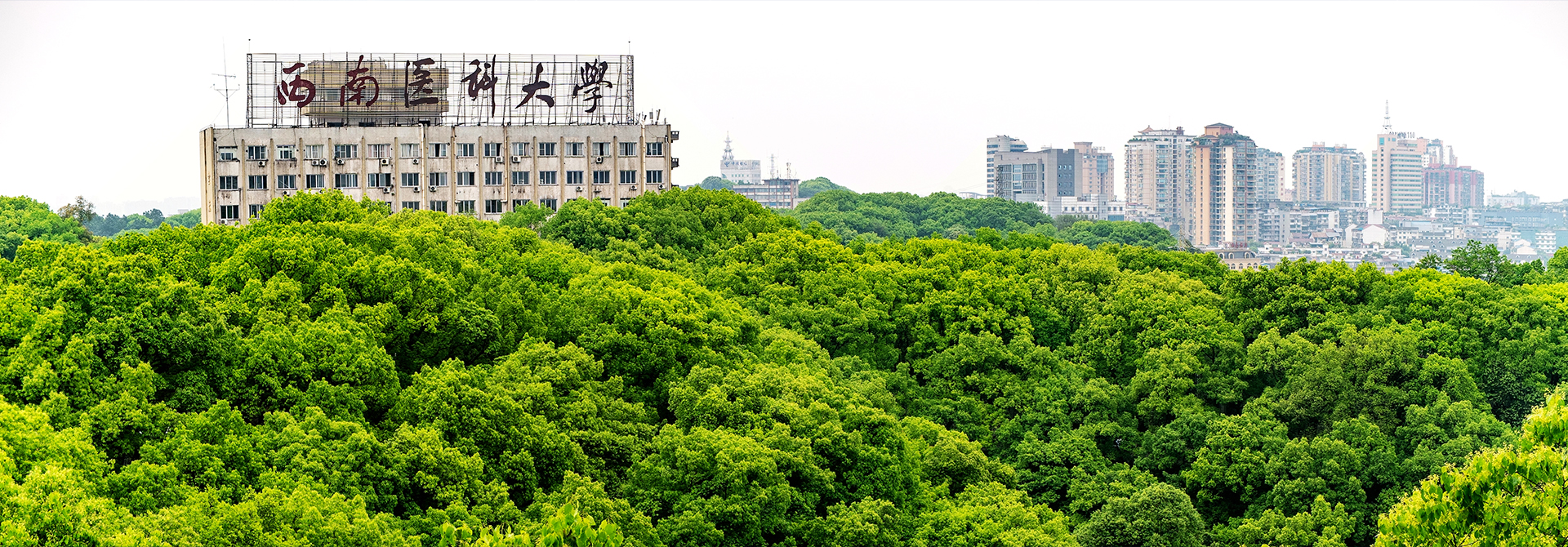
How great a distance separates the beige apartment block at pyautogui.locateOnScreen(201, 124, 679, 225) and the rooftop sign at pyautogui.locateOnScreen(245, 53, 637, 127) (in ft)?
2.57

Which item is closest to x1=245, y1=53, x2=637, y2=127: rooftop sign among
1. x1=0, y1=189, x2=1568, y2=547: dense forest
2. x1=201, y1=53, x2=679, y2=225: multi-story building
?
x1=201, y1=53, x2=679, y2=225: multi-story building

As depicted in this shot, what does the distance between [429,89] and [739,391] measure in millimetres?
50288

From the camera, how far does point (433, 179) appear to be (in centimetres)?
8419

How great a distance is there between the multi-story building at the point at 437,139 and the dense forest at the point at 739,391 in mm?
25873

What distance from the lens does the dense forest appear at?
26250mm

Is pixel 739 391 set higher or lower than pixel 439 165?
lower

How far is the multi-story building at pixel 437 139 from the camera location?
8019 cm

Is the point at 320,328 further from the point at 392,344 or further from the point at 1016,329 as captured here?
the point at 1016,329

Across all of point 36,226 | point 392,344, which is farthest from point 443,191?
point 392,344

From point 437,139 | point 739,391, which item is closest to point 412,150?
point 437,139

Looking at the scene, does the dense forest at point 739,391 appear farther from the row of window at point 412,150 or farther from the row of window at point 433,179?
the row of window at point 433,179

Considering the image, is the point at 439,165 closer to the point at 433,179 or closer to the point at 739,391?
the point at 433,179

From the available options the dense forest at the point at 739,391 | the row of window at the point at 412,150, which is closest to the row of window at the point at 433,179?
the row of window at the point at 412,150

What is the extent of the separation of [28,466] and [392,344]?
11175mm
